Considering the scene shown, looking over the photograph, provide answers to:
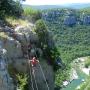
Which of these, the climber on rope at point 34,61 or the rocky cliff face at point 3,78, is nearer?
the rocky cliff face at point 3,78

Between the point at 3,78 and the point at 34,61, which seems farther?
the point at 34,61

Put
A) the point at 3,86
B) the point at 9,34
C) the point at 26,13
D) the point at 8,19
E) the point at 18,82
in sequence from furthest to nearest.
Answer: the point at 26,13 → the point at 8,19 → the point at 9,34 → the point at 18,82 → the point at 3,86

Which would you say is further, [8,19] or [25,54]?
[8,19]

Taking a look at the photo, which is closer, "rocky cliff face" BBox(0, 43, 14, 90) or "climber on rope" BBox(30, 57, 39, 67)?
"rocky cliff face" BBox(0, 43, 14, 90)

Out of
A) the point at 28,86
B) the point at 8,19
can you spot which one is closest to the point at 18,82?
the point at 28,86

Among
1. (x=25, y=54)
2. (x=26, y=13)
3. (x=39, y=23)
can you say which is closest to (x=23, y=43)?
(x=25, y=54)

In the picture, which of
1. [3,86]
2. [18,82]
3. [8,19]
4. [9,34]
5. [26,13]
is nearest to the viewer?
[3,86]

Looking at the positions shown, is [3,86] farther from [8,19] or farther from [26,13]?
[26,13]

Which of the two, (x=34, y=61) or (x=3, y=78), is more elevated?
(x=3, y=78)

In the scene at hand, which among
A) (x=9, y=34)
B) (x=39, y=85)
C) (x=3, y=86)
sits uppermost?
(x=9, y=34)

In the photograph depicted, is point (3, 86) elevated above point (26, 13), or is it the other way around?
point (26, 13)
